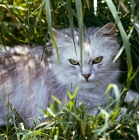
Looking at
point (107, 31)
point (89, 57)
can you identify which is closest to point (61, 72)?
point (89, 57)

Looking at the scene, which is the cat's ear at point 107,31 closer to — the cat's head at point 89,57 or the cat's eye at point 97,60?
the cat's head at point 89,57

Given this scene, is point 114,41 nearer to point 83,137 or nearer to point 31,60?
point 31,60

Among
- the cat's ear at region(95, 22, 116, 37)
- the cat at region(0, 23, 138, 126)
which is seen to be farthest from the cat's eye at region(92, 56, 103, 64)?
the cat's ear at region(95, 22, 116, 37)

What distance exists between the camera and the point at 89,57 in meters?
2.49

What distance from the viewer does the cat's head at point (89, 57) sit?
2.50 m

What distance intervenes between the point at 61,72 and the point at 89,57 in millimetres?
224

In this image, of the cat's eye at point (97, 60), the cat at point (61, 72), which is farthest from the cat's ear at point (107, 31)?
the cat's eye at point (97, 60)

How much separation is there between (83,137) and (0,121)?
80cm

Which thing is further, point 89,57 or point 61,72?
point 61,72

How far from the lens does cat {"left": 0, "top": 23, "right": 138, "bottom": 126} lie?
2.52 meters

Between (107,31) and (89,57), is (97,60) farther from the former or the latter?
(107,31)

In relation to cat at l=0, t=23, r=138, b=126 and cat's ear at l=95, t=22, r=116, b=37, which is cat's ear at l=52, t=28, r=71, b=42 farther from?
cat's ear at l=95, t=22, r=116, b=37

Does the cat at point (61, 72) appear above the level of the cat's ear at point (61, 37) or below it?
below

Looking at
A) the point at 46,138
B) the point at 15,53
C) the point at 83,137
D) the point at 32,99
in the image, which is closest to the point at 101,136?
the point at 83,137
